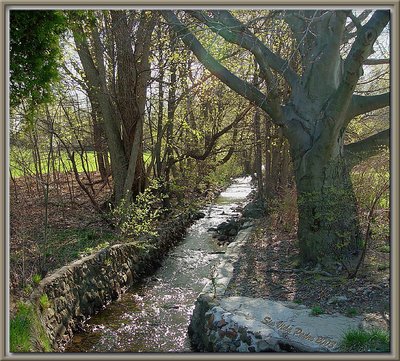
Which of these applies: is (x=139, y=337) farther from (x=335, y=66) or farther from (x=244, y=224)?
(x=244, y=224)

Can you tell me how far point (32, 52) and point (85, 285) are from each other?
3735mm

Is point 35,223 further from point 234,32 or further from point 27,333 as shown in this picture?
point 234,32

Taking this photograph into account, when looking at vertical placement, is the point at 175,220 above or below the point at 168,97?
below

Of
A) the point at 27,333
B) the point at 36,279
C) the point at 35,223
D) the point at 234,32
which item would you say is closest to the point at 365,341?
the point at 27,333

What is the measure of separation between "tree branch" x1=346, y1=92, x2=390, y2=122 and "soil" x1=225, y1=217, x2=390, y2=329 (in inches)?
81.4

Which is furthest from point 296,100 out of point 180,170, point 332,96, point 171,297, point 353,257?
point 180,170

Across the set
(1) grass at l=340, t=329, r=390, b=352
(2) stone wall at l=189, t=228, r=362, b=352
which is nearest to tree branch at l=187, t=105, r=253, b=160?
(2) stone wall at l=189, t=228, r=362, b=352

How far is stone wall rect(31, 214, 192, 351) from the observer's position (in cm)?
529

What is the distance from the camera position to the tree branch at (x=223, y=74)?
6625mm

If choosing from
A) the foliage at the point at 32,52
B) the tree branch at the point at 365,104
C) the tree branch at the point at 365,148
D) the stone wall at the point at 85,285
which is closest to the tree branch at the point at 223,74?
the tree branch at the point at 365,104

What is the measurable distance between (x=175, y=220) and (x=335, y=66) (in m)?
7.01

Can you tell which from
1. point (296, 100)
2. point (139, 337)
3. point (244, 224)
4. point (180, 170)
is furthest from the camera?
point (180, 170)

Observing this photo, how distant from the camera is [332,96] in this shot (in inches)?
251

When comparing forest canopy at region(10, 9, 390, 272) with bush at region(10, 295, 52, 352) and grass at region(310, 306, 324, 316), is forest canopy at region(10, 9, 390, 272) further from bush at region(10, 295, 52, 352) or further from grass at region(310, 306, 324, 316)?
bush at region(10, 295, 52, 352)
